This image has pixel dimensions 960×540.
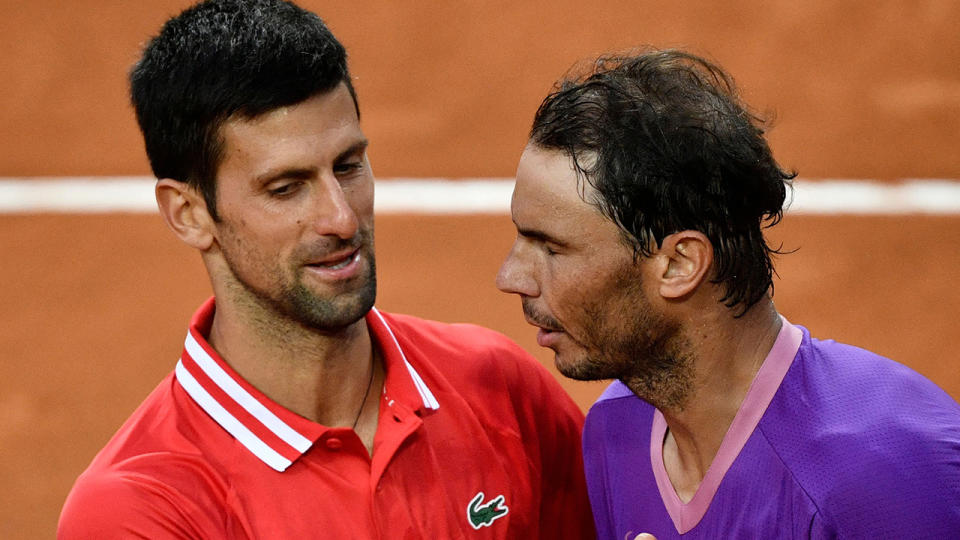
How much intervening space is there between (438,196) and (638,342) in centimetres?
448

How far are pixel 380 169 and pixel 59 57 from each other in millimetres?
2184

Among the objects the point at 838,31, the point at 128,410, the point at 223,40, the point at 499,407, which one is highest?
the point at 223,40

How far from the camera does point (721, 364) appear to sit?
→ 3512 mm

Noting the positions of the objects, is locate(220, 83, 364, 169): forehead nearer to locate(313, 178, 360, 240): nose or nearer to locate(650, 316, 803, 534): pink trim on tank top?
locate(313, 178, 360, 240): nose

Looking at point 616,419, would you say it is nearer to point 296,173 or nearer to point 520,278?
point 520,278

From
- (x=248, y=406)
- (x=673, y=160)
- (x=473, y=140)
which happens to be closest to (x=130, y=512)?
(x=248, y=406)

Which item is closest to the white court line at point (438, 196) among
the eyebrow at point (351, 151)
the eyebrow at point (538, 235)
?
the eyebrow at point (351, 151)

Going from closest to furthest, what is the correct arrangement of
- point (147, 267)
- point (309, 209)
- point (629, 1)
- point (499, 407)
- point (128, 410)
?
point (309, 209)
point (499, 407)
point (128, 410)
point (147, 267)
point (629, 1)

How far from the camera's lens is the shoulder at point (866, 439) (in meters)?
3.05

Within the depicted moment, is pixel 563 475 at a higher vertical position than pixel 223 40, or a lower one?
lower

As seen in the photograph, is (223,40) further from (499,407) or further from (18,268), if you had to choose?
(18,268)

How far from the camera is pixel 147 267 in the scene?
767 cm

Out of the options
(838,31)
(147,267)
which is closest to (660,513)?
(147,267)

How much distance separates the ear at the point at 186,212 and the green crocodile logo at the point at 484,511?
1100mm
